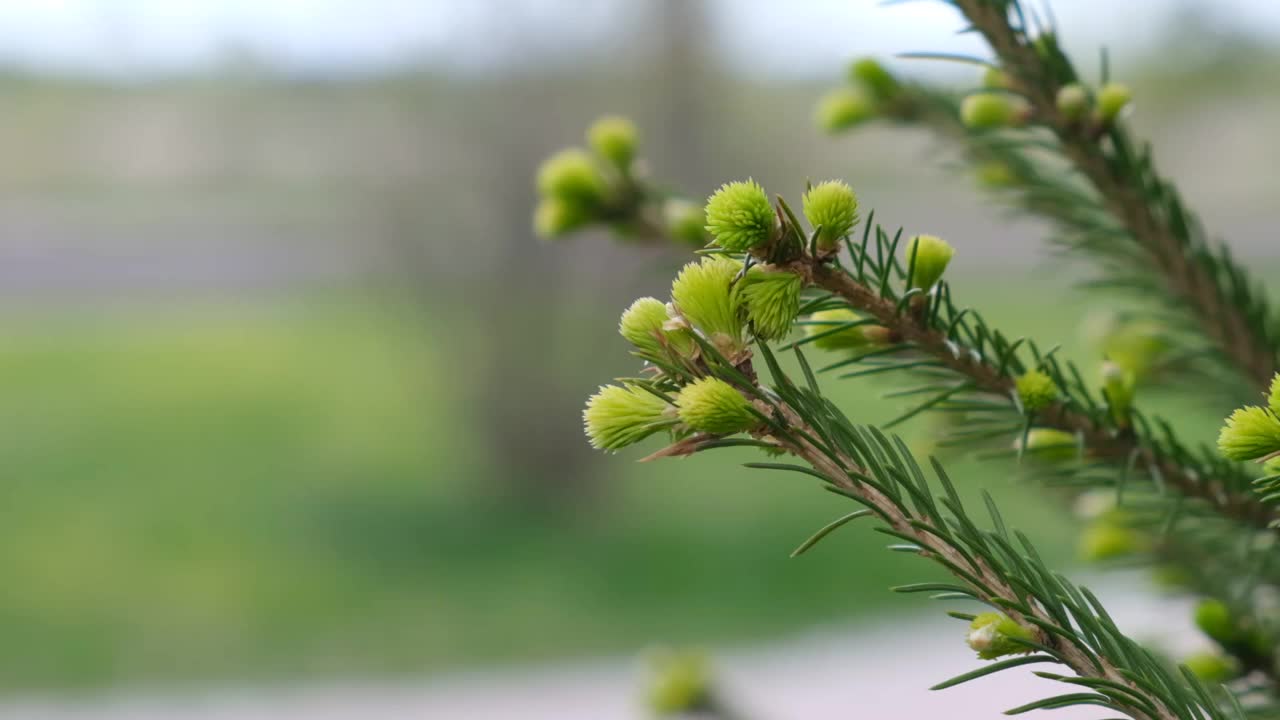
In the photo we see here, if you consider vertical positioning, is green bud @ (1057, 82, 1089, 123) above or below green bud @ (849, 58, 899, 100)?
below

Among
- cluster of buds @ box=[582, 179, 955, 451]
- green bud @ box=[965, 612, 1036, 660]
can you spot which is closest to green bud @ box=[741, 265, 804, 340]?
cluster of buds @ box=[582, 179, 955, 451]

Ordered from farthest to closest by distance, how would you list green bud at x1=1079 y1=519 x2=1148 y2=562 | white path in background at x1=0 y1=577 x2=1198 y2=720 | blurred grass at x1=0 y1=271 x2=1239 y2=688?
1. blurred grass at x1=0 y1=271 x2=1239 y2=688
2. white path in background at x1=0 y1=577 x2=1198 y2=720
3. green bud at x1=1079 y1=519 x2=1148 y2=562

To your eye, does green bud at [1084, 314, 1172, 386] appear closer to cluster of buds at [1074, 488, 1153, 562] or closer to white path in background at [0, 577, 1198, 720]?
cluster of buds at [1074, 488, 1153, 562]

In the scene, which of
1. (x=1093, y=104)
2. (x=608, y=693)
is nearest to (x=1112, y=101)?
(x=1093, y=104)

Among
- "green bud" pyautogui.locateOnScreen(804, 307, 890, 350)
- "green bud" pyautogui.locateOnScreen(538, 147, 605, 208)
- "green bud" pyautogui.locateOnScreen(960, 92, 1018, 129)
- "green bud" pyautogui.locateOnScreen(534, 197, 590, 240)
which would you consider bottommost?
"green bud" pyautogui.locateOnScreen(804, 307, 890, 350)

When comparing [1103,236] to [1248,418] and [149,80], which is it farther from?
[149,80]

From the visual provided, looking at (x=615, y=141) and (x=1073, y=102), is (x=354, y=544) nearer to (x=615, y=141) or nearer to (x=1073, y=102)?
(x=615, y=141)

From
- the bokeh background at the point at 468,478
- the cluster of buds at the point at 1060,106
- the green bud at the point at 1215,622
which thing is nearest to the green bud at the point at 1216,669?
the green bud at the point at 1215,622
